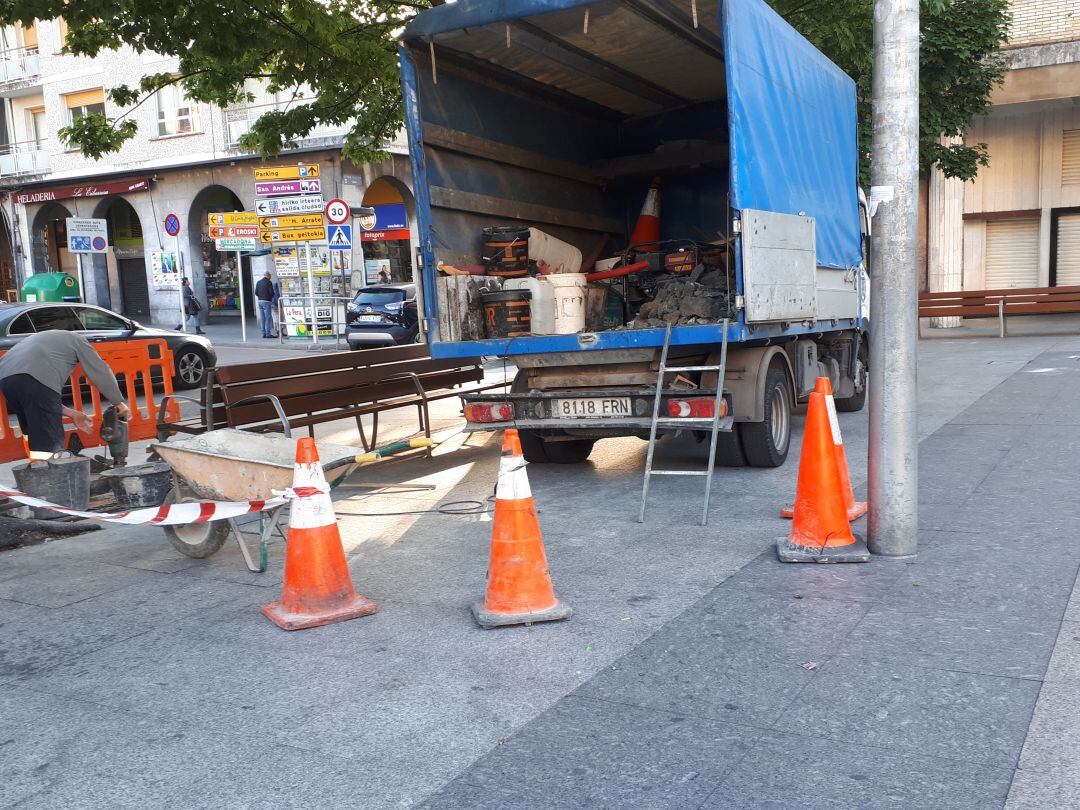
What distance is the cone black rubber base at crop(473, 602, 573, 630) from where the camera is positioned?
432 cm

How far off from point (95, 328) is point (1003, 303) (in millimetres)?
17081

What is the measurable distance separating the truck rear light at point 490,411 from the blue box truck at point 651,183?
0.01 metres

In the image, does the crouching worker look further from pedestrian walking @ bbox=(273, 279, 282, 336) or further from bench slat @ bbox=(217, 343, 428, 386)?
pedestrian walking @ bbox=(273, 279, 282, 336)

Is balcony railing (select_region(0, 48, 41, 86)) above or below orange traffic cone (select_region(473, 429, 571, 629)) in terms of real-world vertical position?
above

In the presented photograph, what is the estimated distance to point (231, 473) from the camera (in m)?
5.26

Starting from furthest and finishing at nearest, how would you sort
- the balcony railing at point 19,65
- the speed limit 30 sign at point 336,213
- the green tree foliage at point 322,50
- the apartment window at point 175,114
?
the balcony railing at point 19,65 → the apartment window at point 175,114 → the speed limit 30 sign at point 336,213 → the green tree foliage at point 322,50

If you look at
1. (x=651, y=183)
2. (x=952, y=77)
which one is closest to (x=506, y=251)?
(x=651, y=183)

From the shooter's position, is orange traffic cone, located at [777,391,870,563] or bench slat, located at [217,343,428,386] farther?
bench slat, located at [217,343,428,386]

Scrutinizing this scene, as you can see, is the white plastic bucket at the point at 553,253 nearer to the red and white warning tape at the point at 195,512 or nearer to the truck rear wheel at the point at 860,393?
the truck rear wheel at the point at 860,393

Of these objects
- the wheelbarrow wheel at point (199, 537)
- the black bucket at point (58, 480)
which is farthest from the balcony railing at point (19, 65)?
the wheelbarrow wheel at point (199, 537)

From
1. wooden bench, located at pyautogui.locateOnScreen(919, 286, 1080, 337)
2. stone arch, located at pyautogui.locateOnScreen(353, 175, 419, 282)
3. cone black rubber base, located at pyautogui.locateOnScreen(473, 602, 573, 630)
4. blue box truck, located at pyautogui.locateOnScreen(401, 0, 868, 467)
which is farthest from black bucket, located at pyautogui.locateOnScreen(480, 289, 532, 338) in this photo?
stone arch, located at pyautogui.locateOnScreen(353, 175, 419, 282)

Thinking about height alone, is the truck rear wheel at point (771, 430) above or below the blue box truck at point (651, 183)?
below

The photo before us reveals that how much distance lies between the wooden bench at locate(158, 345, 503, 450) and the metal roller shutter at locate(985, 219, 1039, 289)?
19.5m

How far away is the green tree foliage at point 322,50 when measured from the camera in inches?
336
